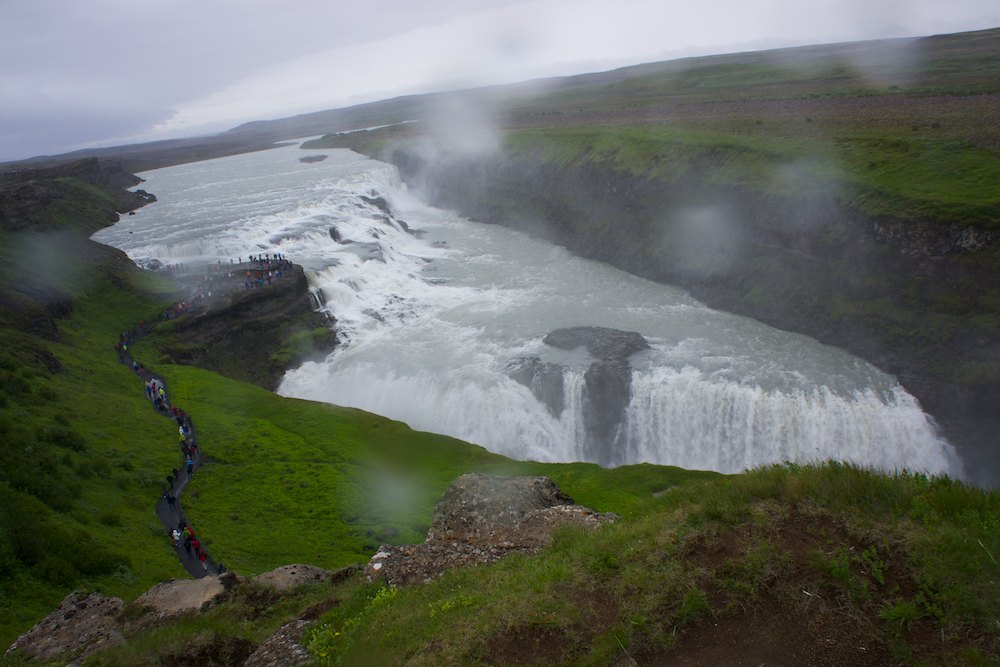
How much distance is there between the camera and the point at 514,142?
8262 cm

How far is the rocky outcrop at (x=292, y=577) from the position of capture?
44.3 feet

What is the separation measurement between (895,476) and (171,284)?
52.0 m

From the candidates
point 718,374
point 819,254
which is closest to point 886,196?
point 819,254

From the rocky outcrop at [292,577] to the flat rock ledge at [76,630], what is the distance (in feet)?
9.56

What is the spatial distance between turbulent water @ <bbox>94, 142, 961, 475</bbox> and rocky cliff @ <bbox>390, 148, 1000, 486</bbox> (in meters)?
1.56

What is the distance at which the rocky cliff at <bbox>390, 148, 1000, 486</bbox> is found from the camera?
96.2 feet

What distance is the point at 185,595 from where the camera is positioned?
12938 mm

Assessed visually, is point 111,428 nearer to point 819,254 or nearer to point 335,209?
point 819,254

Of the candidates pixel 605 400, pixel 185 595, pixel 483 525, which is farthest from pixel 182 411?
pixel 483 525

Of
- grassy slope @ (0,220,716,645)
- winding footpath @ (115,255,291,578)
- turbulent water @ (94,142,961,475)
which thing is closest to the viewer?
grassy slope @ (0,220,716,645)

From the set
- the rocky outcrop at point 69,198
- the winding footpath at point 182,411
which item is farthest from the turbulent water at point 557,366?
the rocky outcrop at point 69,198

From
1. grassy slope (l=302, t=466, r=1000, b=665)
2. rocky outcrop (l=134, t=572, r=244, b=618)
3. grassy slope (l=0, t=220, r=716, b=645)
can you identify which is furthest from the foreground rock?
rocky outcrop (l=134, t=572, r=244, b=618)

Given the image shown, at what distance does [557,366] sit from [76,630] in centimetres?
2557

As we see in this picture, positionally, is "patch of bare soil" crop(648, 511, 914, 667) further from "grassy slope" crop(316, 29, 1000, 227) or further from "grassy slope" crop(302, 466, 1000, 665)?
"grassy slope" crop(316, 29, 1000, 227)
